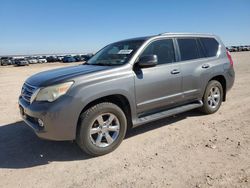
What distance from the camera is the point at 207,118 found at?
232 inches

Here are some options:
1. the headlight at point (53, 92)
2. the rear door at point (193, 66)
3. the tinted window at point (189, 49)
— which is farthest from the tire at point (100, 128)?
the tinted window at point (189, 49)

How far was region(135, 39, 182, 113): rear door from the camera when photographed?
4.57 metres

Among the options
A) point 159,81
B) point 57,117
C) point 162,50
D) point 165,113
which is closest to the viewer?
point 57,117

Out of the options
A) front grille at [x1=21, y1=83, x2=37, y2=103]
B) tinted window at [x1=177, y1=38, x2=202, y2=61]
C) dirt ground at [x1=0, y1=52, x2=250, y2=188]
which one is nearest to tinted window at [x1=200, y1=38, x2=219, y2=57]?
tinted window at [x1=177, y1=38, x2=202, y2=61]

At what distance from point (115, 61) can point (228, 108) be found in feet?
11.4

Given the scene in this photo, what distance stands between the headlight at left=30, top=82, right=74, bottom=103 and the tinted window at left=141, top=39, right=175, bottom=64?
5.44 ft

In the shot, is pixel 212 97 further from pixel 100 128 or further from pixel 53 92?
pixel 53 92

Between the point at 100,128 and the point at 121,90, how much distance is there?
70 centimetres

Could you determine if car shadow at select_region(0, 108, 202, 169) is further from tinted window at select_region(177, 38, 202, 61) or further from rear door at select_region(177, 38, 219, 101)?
tinted window at select_region(177, 38, 202, 61)

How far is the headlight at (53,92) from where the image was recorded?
12.5 feet

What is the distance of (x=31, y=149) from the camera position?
4.48 meters

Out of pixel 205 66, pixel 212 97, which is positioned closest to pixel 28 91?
pixel 205 66

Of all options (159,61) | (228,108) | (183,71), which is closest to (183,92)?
(183,71)

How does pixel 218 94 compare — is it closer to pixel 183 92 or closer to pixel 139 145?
pixel 183 92
